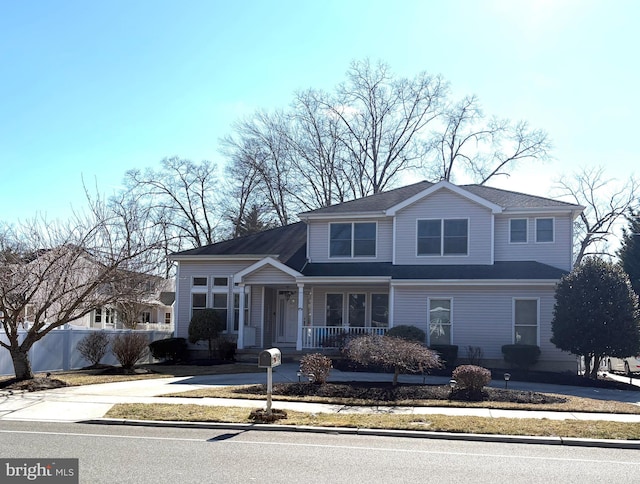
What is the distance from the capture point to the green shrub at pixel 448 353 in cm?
2150

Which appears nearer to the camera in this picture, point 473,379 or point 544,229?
point 473,379

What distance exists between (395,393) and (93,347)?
12589 millimetres

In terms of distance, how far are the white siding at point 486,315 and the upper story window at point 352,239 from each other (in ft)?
9.32

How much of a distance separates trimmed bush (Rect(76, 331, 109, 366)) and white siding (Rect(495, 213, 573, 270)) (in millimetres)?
14887

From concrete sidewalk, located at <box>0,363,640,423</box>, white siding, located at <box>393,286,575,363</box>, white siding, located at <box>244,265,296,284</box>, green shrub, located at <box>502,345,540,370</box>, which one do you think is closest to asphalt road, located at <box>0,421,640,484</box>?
concrete sidewalk, located at <box>0,363,640,423</box>

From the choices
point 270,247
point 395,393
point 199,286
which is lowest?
point 395,393

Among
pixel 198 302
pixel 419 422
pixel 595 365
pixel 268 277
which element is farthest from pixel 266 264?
pixel 419 422

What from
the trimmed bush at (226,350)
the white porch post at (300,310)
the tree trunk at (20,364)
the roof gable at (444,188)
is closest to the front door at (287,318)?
the trimmed bush at (226,350)

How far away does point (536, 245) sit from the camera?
23.8 meters

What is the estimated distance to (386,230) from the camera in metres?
25.4

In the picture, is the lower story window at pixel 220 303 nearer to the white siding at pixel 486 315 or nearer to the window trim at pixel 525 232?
the white siding at pixel 486 315

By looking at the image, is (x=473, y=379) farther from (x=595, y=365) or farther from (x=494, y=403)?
(x=595, y=365)

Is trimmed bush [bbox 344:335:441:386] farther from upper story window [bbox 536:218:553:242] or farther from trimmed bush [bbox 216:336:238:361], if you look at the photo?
upper story window [bbox 536:218:553:242]

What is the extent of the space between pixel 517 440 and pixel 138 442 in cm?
594
